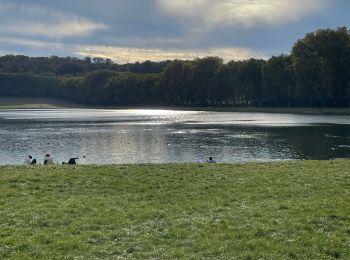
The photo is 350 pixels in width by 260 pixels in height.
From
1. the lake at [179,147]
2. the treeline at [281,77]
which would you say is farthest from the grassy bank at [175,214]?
the treeline at [281,77]

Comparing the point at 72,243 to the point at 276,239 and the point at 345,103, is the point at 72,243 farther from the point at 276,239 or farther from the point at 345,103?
the point at 345,103

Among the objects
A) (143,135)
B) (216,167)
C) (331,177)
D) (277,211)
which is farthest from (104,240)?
(143,135)

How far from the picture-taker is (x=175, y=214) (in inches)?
608

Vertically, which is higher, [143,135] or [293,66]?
[293,66]

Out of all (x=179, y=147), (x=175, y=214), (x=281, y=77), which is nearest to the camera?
(x=175, y=214)

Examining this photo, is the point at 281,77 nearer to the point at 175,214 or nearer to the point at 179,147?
the point at 179,147

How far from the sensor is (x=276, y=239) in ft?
40.9

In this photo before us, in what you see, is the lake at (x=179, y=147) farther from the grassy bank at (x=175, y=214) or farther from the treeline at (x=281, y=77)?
the treeline at (x=281, y=77)

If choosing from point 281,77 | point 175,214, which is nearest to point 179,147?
point 175,214

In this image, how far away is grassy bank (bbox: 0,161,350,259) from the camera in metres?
11.8

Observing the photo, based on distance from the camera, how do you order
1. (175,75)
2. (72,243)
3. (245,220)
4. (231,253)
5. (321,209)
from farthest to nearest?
(175,75)
(321,209)
(245,220)
(72,243)
(231,253)

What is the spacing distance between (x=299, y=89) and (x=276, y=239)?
13144 cm

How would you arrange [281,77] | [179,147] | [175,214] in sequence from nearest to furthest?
[175,214], [179,147], [281,77]

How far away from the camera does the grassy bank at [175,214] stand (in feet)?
38.7
